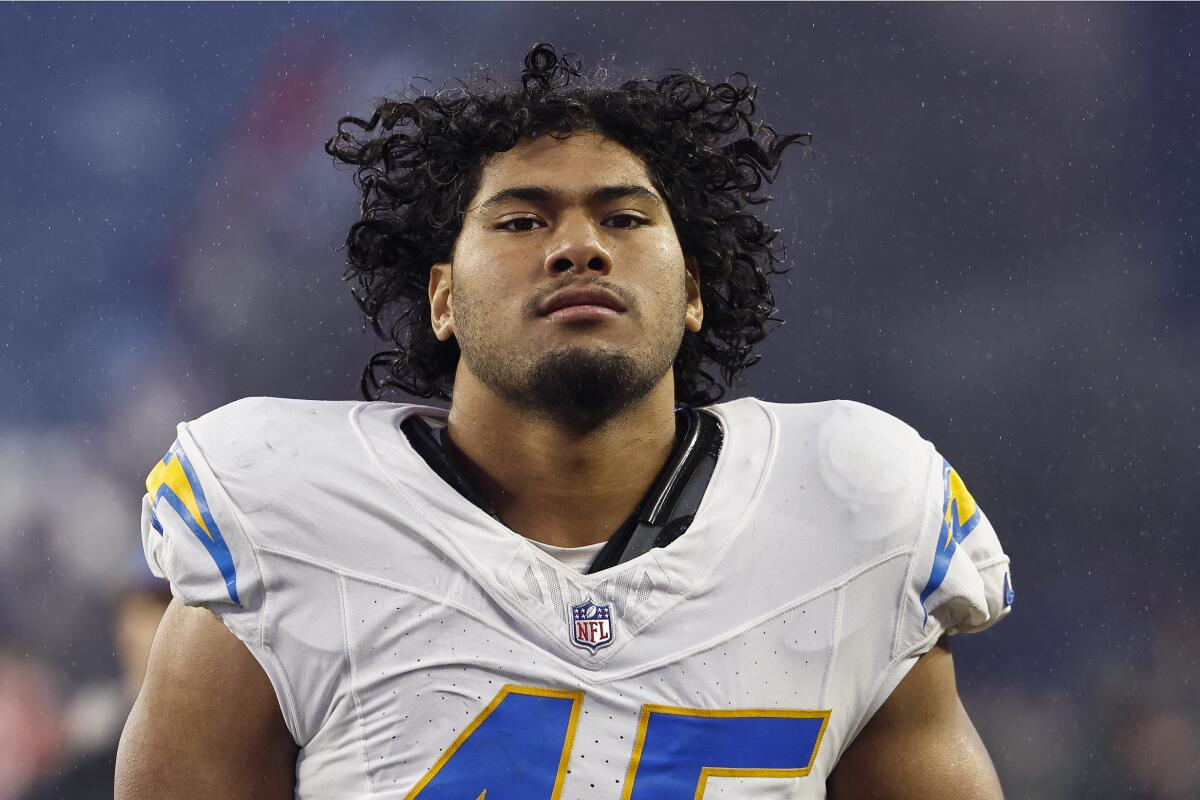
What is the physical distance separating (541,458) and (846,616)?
425mm

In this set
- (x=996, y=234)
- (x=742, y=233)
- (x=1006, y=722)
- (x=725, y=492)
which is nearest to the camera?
(x=725, y=492)

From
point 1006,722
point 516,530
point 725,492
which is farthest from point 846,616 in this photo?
point 1006,722

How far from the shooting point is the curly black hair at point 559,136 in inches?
75.5

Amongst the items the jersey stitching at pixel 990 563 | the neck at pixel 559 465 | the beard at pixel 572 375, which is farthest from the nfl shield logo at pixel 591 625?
the jersey stitching at pixel 990 563

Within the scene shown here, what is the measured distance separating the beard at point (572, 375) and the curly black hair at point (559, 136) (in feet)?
0.94

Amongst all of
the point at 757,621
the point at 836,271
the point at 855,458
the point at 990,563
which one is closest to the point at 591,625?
the point at 757,621

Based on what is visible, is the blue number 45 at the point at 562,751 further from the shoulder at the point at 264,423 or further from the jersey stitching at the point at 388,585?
the shoulder at the point at 264,423

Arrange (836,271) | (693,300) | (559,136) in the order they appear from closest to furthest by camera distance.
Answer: (559,136) → (693,300) → (836,271)

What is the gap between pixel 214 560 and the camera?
1535 millimetres

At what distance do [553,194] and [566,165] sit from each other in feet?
0.21

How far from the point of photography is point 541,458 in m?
1.74

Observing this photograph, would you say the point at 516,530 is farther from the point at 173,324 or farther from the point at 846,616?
the point at 173,324

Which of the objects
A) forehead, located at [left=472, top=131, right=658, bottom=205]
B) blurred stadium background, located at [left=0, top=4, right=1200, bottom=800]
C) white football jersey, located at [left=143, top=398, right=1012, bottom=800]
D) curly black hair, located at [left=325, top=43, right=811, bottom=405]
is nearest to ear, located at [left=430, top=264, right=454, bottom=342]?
curly black hair, located at [left=325, top=43, right=811, bottom=405]

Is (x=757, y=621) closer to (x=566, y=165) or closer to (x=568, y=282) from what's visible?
(x=568, y=282)
